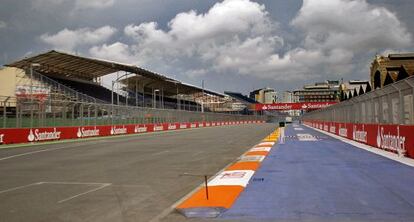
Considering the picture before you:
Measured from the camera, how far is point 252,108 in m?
138

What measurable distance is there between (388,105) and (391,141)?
1429 mm

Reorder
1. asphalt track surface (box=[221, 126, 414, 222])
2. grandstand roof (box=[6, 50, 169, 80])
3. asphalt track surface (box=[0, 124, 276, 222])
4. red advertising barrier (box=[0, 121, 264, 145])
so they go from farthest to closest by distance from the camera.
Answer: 1. grandstand roof (box=[6, 50, 169, 80])
2. red advertising barrier (box=[0, 121, 264, 145])
3. asphalt track surface (box=[0, 124, 276, 222])
4. asphalt track surface (box=[221, 126, 414, 222])

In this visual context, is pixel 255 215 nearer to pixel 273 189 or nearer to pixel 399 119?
pixel 273 189

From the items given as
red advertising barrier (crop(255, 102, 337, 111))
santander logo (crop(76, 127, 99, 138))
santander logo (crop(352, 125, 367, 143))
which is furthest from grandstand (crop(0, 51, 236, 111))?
santander logo (crop(352, 125, 367, 143))

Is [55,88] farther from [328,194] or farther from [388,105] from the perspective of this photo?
[328,194]

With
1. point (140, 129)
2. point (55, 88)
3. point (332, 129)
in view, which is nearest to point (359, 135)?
point (332, 129)

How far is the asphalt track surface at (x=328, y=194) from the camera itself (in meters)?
6.66

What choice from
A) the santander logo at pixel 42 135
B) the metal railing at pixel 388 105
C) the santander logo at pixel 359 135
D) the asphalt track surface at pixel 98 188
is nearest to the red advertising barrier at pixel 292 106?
the santander logo at pixel 42 135

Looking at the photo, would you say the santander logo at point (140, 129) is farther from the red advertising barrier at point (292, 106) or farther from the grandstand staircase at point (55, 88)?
the red advertising barrier at point (292, 106)

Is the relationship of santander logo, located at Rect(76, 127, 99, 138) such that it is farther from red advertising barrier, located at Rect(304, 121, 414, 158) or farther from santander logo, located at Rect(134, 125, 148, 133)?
red advertising barrier, located at Rect(304, 121, 414, 158)

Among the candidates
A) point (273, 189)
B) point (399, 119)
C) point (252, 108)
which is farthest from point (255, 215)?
point (252, 108)

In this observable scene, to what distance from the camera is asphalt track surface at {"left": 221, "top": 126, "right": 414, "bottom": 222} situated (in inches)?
262

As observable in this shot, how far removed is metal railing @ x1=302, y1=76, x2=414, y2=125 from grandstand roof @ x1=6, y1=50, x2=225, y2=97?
47136 millimetres

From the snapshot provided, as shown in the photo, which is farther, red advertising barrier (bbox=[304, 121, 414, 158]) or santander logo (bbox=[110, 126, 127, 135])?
santander logo (bbox=[110, 126, 127, 135])
